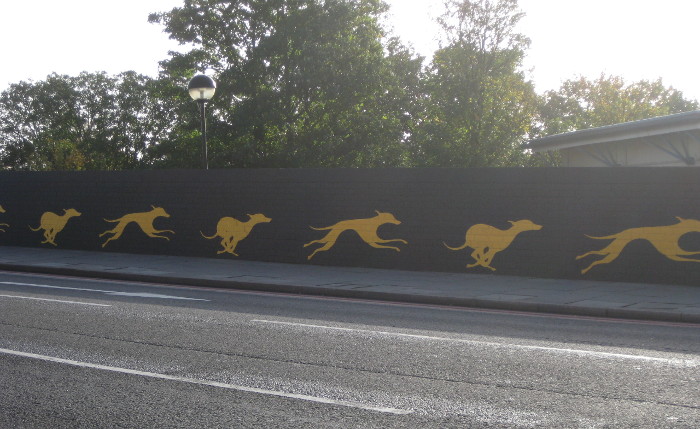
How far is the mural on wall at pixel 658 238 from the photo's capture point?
558 inches

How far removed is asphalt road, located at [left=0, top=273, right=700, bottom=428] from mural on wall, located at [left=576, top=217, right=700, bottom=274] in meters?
3.82

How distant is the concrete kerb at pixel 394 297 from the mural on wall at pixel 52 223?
184 inches

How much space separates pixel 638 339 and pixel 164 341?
5624mm

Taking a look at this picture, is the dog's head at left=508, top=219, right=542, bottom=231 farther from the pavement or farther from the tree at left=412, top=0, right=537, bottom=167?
the tree at left=412, top=0, right=537, bottom=167

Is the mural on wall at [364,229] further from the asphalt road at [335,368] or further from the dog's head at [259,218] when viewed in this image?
the asphalt road at [335,368]

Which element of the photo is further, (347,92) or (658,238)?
(347,92)

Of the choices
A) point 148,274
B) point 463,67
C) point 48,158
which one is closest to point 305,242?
point 148,274

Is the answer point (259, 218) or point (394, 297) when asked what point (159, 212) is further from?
point (394, 297)

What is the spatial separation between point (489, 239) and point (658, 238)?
10.7 feet

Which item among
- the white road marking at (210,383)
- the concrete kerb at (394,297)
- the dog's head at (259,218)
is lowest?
the white road marking at (210,383)

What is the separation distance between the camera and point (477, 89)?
3088cm

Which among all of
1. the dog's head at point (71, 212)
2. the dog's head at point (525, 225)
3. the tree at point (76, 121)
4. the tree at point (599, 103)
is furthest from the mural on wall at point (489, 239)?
the tree at point (76, 121)

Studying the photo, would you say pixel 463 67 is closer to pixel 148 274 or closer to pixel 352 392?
pixel 148 274

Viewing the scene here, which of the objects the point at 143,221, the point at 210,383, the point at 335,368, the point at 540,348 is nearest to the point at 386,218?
the point at 143,221
